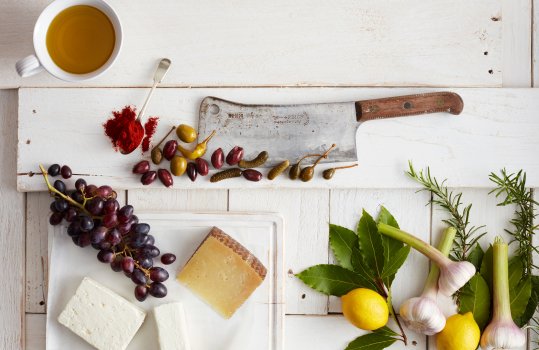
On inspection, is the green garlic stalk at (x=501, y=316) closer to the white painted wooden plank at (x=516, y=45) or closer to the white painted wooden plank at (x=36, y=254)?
Answer: the white painted wooden plank at (x=516, y=45)

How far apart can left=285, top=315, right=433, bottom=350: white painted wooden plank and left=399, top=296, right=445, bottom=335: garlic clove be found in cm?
5

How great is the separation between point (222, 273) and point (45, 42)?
1.63 feet

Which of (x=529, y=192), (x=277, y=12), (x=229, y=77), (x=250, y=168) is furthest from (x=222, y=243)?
(x=529, y=192)

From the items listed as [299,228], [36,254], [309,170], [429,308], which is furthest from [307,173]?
[36,254]

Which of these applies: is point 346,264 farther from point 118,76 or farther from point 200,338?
point 118,76

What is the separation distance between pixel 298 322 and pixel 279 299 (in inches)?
2.6

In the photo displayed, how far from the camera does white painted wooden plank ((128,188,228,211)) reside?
105cm

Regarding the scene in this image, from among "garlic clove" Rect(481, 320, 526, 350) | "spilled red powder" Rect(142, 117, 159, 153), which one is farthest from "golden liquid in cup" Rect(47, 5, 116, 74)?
"garlic clove" Rect(481, 320, 526, 350)

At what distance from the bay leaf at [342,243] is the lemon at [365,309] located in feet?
0.23

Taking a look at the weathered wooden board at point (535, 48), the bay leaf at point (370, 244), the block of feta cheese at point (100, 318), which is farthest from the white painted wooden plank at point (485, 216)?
the block of feta cheese at point (100, 318)

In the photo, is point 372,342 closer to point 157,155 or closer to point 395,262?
point 395,262

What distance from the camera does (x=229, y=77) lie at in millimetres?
1035

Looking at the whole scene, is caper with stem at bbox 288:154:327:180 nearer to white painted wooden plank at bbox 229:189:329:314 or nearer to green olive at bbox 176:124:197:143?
white painted wooden plank at bbox 229:189:329:314

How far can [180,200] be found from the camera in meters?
1.05
